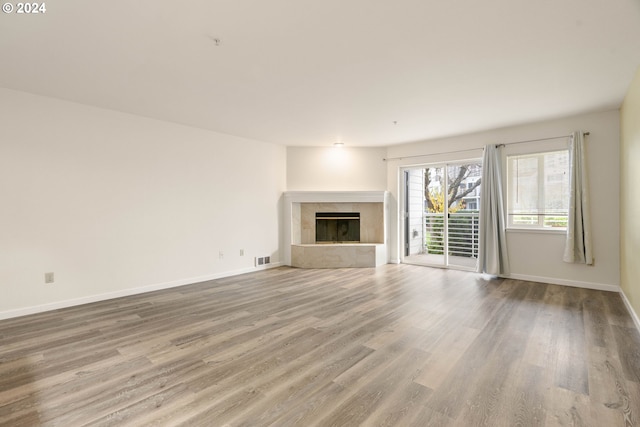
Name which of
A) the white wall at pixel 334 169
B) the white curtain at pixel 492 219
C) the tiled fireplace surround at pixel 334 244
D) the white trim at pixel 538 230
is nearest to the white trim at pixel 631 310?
the white trim at pixel 538 230

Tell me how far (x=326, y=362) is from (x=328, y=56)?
256 cm

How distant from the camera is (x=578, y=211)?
14.3 ft

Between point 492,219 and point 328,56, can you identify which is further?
point 492,219

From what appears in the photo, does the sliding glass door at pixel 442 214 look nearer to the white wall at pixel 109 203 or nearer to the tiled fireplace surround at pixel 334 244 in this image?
the tiled fireplace surround at pixel 334 244

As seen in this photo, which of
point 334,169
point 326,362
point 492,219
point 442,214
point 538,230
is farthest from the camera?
point 334,169

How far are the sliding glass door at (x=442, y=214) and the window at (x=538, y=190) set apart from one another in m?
0.61

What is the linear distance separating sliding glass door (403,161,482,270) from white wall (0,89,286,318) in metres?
3.41

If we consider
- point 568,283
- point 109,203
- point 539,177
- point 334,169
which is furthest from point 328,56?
point 568,283

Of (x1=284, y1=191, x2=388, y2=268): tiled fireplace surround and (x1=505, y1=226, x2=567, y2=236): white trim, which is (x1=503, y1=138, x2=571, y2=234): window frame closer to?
(x1=505, y1=226, x2=567, y2=236): white trim

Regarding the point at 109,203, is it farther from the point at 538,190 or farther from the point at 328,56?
the point at 538,190

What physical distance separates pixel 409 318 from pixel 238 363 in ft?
6.03

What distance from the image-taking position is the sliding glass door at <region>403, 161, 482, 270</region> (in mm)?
5855

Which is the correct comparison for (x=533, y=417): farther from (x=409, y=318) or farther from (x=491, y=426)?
(x=409, y=318)

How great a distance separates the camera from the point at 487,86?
133 inches
